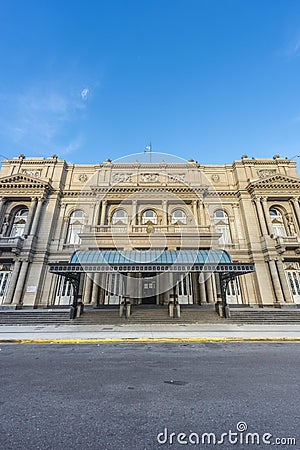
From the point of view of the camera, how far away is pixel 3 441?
258 centimetres

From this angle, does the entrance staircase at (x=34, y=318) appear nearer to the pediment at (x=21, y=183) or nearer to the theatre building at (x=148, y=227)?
the theatre building at (x=148, y=227)

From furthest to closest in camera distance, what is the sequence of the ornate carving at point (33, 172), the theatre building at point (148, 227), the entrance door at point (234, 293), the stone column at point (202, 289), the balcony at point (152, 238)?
the ornate carving at point (33, 172) → the entrance door at point (234, 293) → the balcony at point (152, 238) → the theatre building at point (148, 227) → the stone column at point (202, 289)

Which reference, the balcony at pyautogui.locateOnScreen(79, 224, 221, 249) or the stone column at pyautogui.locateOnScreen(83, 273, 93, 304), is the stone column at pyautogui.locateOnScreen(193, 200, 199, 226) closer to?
the balcony at pyautogui.locateOnScreen(79, 224, 221, 249)

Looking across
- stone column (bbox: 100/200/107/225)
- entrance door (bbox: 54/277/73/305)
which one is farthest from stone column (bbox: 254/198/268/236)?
entrance door (bbox: 54/277/73/305)

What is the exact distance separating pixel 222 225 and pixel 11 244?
2606 cm

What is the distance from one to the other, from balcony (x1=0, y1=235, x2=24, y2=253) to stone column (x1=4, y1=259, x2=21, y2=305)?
1480 mm

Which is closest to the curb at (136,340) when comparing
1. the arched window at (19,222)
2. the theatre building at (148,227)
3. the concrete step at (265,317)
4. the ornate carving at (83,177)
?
the concrete step at (265,317)

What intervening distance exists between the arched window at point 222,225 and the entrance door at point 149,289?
10.7 meters

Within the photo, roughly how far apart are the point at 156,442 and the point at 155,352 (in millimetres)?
5687

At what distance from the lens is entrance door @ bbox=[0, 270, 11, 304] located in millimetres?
22684

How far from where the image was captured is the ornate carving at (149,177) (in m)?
30.0

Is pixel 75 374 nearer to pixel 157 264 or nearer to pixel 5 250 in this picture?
pixel 157 264

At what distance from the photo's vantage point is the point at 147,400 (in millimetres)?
3803

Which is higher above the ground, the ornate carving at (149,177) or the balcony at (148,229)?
the ornate carving at (149,177)
